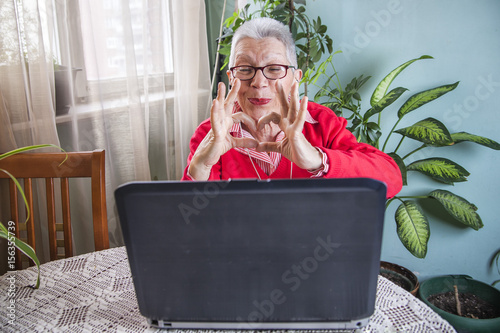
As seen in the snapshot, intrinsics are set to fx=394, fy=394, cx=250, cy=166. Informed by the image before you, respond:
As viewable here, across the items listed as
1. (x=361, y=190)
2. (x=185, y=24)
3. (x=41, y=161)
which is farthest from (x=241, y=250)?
(x=185, y=24)

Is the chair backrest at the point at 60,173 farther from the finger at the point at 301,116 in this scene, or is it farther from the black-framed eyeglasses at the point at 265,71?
the finger at the point at 301,116

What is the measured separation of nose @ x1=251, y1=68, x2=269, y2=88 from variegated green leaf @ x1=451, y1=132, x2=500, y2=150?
1.04 meters

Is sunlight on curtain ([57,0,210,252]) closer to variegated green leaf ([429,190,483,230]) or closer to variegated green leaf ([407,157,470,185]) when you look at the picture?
variegated green leaf ([407,157,470,185])

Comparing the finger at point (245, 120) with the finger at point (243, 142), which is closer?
the finger at point (243, 142)

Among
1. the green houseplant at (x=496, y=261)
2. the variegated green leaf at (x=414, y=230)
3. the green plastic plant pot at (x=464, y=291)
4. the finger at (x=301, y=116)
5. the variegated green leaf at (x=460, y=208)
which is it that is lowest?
the green plastic plant pot at (x=464, y=291)

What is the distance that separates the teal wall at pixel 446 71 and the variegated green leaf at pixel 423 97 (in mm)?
141

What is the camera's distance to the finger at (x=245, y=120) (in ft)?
4.02

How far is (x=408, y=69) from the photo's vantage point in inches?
75.8

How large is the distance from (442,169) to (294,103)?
1.17 m

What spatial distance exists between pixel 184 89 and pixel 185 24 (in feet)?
1.11

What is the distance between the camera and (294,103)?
0.96m

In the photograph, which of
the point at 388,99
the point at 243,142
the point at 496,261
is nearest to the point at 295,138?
the point at 243,142

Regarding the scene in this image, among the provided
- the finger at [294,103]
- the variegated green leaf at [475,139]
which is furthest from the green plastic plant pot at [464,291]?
the finger at [294,103]

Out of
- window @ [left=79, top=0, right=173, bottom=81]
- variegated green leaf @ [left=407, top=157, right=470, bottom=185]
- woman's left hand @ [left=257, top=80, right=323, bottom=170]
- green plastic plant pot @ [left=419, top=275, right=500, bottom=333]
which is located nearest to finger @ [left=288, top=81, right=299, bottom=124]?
woman's left hand @ [left=257, top=80, right=323, bottom=170]
